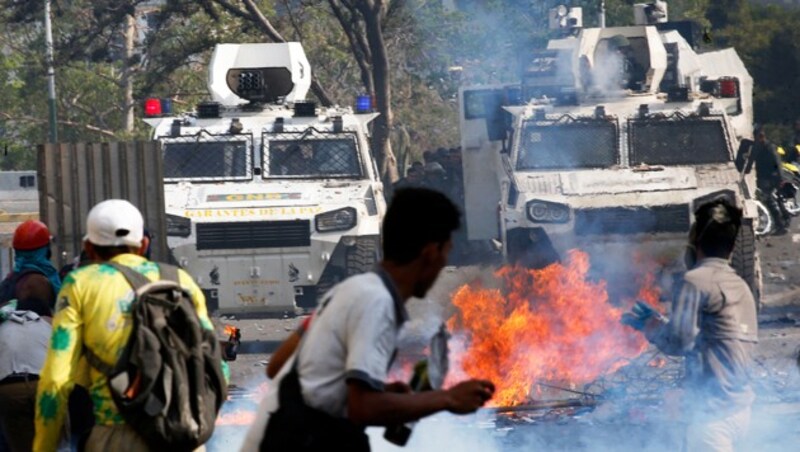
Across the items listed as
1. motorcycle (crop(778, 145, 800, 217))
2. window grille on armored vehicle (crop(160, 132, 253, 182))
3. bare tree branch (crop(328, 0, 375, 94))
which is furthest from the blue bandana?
bare tree branch (crop(328, 0, 375, 94))

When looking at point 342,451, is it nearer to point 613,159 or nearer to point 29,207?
point 613,159

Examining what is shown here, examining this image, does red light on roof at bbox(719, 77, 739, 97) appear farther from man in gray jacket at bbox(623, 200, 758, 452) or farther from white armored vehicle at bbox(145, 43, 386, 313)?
man in gray jacket at bbox(623, 200, 758, 452)

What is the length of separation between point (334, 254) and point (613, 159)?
271 cm

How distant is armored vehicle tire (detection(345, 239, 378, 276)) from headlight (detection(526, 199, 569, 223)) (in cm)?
142

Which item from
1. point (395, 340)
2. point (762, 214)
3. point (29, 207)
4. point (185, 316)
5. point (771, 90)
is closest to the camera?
point (395, 340)

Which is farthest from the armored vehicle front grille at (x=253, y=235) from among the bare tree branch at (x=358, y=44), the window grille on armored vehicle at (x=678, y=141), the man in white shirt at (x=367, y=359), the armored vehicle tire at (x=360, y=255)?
the bare tree branch at (x=358, y=44)

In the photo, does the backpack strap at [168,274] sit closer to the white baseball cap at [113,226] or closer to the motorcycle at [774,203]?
the white baseball cap at [113,226]

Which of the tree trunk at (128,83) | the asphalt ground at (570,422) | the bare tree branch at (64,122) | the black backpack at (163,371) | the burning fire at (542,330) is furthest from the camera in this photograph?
the bare tree branch at (64,122)

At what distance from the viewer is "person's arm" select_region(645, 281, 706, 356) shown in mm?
6234

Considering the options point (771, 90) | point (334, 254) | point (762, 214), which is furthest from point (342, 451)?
point (771, 90)

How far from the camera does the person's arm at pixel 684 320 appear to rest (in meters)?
6.23

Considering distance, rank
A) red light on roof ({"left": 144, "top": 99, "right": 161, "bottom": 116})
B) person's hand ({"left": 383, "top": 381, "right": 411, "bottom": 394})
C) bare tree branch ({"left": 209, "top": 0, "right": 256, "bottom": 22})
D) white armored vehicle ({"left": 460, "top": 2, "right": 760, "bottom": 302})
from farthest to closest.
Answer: bare tree branch ({"left": 209, "top": 0, "right": 256, "bottom": 22}) < red light on roof ({"left": 144, "top": 99, "right": 161, "bottom": 116}) < white armored vehicle ({"left": 460, "top": 2, "right": 760, "bottom": 302}) < person's hand ({"left": 383, "top": 381, "right": 411, "bottom": 394})

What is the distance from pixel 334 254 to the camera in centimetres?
1479

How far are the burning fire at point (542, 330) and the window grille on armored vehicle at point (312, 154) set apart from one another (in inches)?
75.0
